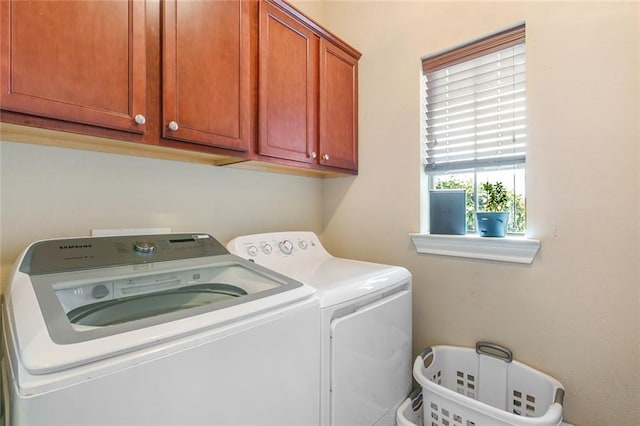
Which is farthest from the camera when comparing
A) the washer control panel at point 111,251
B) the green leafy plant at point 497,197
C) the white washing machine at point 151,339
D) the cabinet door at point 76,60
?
the green leafy plant at point 497,197

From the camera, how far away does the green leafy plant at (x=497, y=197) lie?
150cm

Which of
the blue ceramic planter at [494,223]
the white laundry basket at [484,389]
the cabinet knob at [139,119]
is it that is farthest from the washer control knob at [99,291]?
the blue ceramic planter at [494,223]

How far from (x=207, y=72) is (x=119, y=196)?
26.7 inches

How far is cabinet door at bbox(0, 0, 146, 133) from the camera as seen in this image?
807mm

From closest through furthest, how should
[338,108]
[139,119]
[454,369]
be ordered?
[139,119], [454,369], [338,108]

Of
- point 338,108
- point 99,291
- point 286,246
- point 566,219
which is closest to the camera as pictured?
point 99,291

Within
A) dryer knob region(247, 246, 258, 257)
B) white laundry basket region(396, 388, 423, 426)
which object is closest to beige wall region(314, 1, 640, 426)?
white laundry basket region(396, 388, 423, 426)

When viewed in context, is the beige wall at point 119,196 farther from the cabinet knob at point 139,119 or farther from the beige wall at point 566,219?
the beige wall at point 566,219

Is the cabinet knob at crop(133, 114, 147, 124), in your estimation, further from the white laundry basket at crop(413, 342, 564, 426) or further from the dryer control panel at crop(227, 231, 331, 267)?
the white laundry basket at crop(413, 342, 564, 426)

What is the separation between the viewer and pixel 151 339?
23.2 inches

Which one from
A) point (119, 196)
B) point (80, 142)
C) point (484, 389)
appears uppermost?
point (80, 142)

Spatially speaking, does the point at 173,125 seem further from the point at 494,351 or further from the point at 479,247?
the point at 494,351

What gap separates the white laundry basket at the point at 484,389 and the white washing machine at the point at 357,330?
0.16 metres

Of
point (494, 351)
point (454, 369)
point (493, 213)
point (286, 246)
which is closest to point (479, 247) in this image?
point (493, 213)
